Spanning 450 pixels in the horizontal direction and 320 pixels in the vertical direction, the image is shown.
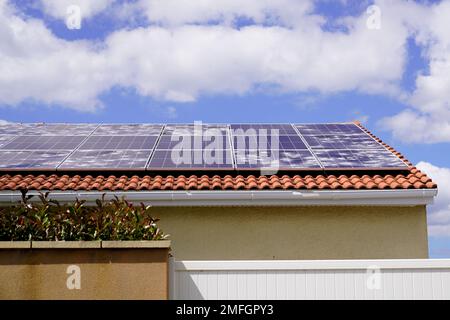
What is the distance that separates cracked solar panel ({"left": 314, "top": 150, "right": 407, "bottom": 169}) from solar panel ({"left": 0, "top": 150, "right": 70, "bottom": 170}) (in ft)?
20.8

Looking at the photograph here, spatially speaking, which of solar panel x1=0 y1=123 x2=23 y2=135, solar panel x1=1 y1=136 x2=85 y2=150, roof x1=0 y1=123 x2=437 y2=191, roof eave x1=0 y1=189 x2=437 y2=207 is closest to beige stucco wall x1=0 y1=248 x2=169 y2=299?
roof eave x1=0 y1=189 x2=437 y2=207

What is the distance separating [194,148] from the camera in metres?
16.1

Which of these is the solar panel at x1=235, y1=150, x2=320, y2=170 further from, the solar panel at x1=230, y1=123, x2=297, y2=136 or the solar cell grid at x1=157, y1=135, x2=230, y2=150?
the solar panel at x1=230, y1=123, x2=297, y2=136

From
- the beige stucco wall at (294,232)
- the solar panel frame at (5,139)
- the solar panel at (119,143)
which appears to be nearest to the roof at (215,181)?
the beige stucco wall at (294,232)

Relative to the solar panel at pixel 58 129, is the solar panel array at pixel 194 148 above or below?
below

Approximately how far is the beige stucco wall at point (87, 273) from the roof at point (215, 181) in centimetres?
348

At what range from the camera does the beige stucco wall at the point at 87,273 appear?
10203 millimetres

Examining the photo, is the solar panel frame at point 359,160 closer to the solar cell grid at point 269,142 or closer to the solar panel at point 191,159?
the solar cell grid at point 269,142

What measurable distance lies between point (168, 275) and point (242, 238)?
345 centimetres

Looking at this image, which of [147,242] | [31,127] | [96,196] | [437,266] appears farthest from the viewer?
[31,127]
